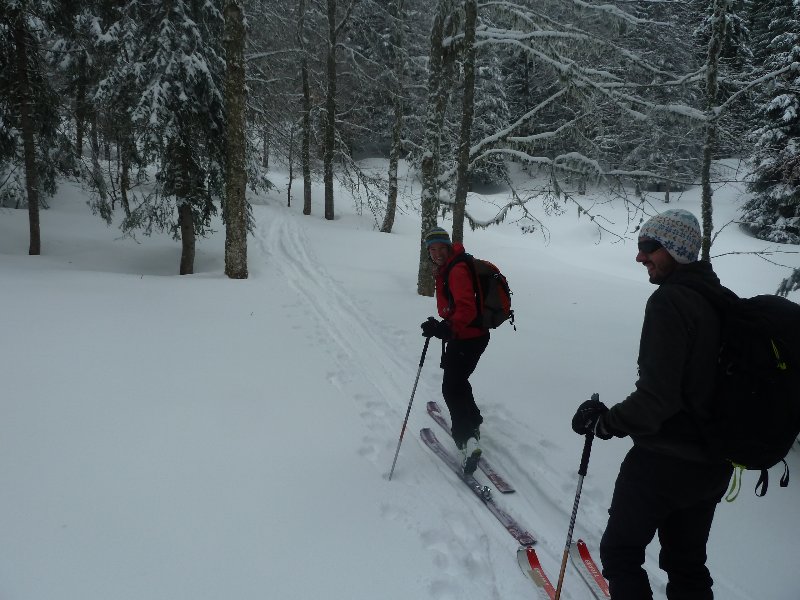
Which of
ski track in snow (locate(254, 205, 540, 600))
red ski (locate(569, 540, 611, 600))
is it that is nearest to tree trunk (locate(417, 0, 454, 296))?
ski track in snow (locate(254, 205, 540, 600))

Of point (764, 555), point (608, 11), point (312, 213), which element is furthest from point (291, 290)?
point (312, 213)

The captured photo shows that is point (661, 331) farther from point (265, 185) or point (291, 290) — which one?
point (265, 185)

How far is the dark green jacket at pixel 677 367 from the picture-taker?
2.04 m

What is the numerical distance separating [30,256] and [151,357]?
33.9 ft

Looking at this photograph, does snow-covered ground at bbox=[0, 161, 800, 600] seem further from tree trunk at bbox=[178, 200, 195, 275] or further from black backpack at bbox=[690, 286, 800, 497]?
tree trunk at bbox=[178, 200, 195, 275]

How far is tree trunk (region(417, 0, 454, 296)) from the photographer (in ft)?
31.8

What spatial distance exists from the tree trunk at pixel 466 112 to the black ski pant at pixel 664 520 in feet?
26.9

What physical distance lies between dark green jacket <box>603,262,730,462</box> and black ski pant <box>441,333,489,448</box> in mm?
2021

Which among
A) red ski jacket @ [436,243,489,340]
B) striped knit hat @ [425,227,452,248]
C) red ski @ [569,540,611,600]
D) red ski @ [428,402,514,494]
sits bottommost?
red ski @ [569,540,611,600]

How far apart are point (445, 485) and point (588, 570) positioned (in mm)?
1357

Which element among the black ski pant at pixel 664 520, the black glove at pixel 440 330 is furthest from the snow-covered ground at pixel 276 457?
the black glove at pixel 440 330

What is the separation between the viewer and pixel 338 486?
4.10m

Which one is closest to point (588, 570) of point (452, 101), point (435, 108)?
point (435, 108)

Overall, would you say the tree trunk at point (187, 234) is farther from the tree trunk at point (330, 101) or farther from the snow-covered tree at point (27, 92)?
the tree trunk at point (330, 101)
